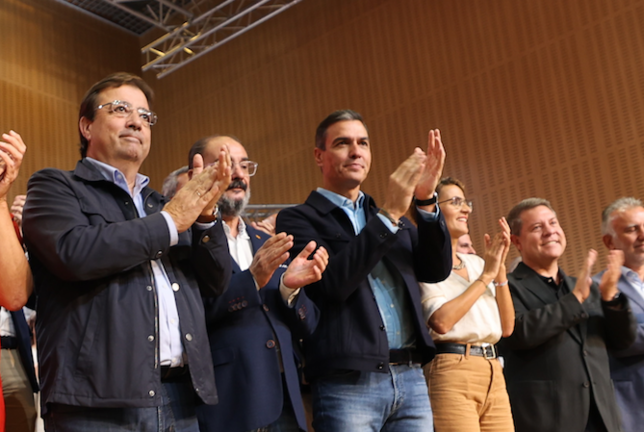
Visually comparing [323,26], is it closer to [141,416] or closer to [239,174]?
[239,174]

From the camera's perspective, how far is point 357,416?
2.10 m

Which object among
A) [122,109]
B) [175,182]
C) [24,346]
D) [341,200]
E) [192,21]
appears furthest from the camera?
[192,21]

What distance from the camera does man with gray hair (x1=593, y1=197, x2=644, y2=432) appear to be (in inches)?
128

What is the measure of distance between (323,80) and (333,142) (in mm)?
5203

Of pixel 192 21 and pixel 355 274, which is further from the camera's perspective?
pixel 192 21

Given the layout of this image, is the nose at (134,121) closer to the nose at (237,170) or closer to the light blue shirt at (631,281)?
the nose at (237,170)

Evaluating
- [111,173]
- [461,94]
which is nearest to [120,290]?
[111,173]

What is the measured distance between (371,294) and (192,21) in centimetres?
613

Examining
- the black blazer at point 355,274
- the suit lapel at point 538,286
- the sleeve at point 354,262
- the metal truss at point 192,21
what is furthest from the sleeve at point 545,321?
the metal truss at point 192,21

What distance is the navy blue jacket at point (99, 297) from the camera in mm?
1597

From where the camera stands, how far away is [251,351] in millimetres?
2035

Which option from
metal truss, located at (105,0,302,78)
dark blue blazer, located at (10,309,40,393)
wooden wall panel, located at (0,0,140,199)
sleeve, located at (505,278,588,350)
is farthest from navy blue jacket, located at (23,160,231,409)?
metal truss, located at (105,0,302,78)

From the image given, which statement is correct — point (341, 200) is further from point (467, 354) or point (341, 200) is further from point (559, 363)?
point (559, 363)

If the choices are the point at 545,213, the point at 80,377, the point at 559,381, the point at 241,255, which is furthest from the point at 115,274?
the point at 545,213
